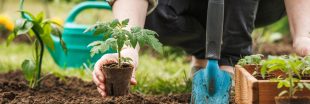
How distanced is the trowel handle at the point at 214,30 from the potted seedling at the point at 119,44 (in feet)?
0.59

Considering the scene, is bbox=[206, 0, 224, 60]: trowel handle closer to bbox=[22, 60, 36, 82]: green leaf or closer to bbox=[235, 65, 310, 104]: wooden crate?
bbox=[235, 65, 310, 104]: wooden crate

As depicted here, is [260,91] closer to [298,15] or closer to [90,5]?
[298,15]

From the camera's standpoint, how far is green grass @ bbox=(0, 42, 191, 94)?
2.79 meters

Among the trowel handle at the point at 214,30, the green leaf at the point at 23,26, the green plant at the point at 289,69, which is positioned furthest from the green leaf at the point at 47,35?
the green plant at the point at 289,69

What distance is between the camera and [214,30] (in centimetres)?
179

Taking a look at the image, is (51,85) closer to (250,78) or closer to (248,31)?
(248,31)

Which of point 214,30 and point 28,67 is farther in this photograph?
point 28,67

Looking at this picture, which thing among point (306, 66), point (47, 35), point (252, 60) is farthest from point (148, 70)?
point (306, 66)

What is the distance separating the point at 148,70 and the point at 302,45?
136 cm

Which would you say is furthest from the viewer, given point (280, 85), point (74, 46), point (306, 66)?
point (74, 46)

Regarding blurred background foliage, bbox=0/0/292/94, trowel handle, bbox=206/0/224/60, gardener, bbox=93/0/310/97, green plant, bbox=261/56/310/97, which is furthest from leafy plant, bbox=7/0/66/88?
green plant, bbox=261/56/310/97

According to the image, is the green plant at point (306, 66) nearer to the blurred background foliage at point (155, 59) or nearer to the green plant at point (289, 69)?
the green plant at point (289, 69)

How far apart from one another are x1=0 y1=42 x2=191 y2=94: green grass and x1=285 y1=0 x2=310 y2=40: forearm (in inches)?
20.7

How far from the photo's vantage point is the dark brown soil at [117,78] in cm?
202
